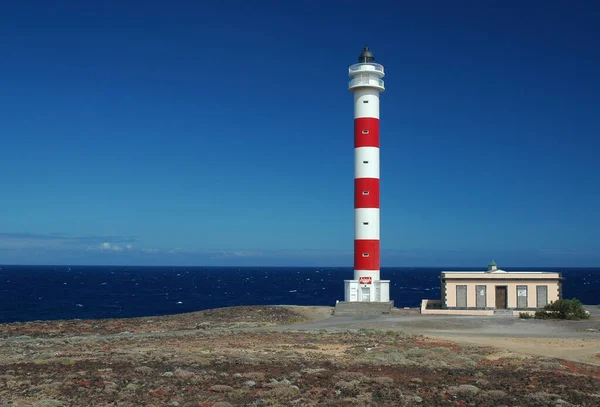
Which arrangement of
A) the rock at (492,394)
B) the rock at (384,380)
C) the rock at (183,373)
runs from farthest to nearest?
the rock at (183,373), the rock at (384,380), the rock at (492,394)

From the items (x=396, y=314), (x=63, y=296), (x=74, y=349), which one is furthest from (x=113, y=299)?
(x=74, y=349)

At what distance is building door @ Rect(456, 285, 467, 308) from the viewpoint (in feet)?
144

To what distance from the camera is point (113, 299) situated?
97.6 metres

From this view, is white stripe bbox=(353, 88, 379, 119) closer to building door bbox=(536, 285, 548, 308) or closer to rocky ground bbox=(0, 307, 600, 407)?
building door bbox=(536, 285, 548, 308)

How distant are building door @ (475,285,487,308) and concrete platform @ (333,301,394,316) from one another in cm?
623

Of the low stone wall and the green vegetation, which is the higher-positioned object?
the green vegetation

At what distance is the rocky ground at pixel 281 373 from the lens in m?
16.6

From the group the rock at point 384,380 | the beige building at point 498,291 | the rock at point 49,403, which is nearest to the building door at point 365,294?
the beige building at point 498,291

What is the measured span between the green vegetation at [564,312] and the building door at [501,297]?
375 centimetres

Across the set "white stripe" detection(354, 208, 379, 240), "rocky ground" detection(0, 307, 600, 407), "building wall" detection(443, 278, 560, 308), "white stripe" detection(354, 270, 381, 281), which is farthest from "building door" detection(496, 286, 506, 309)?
"rocky ground" detection(0, 307, 600, 407)

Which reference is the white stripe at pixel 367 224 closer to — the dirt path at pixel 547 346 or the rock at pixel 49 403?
the dirt path at pixel 547 346

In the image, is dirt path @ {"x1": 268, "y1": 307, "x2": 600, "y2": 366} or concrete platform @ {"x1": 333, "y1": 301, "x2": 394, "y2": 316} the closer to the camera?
dirt path @ {"x1": 268, "y1": 307, "x2": 600, "y2": 366}

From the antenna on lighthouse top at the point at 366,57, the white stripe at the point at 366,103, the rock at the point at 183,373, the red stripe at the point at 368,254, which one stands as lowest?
the rock at the point at 183,373

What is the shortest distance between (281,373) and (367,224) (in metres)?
25.6
